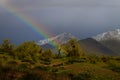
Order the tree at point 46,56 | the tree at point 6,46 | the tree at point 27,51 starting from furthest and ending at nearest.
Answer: the tree at point 6,46 → the tree at point 46,56 → the tree at point 27,51

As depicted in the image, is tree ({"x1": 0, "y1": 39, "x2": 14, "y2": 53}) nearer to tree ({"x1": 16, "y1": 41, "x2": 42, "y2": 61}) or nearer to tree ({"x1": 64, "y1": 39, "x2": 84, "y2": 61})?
tree ({"x1": 16, "y1": 41, "x2": 42, "y2": 61})

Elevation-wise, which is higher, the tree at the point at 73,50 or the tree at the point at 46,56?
the tree at the point at 73,50

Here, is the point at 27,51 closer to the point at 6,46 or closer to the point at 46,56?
the point at 46,56

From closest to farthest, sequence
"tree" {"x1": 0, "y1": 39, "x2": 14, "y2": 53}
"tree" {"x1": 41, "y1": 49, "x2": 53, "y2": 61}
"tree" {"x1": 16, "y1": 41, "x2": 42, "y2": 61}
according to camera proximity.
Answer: "tree" {"x1": 16, "y1": 41, "x2": 42, "y2": 61} → "tree" {"x1": 41, "y1": 49, "x2": 53, "y2": 61} → "tree" {"x1": 0, "y1": 39, "x2": 14, "y2": 53}

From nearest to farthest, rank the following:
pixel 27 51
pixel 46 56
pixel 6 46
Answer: pixel 27 51 < pixel 46 56 < pixel 6 46

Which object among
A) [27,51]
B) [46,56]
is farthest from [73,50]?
[27,51]

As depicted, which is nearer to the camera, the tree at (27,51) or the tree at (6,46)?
the tree at (27,51)

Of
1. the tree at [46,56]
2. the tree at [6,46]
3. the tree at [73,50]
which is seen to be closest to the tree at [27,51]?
the tree at [46,56]

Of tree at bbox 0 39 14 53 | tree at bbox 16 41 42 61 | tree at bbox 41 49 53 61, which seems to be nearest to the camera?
tree at bbox 16 41 42 61

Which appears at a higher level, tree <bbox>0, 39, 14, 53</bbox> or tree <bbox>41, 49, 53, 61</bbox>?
tree <bbox>0, 39, 14, 53</bbox>

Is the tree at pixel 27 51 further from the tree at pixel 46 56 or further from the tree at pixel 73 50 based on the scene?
the tree at pixel 73 50


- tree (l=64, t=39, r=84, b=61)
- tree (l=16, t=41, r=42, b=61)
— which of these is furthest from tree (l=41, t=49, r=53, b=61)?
tree (l=64, t=39, r=84, b=61)

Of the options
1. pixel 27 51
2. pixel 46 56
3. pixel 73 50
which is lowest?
pixel 46 56

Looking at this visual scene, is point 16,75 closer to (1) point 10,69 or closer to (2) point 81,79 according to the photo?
(1) point 10,69
